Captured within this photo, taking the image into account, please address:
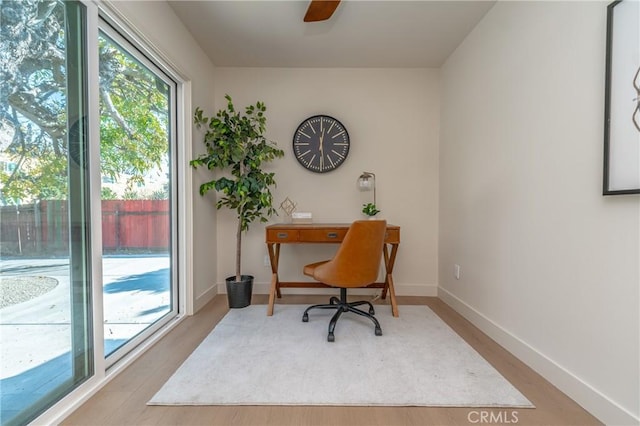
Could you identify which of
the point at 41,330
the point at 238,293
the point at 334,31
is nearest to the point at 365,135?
the point at 334,31

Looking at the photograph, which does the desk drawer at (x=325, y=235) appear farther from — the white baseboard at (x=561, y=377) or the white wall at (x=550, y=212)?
the white baseboard at (x=561, y=377)

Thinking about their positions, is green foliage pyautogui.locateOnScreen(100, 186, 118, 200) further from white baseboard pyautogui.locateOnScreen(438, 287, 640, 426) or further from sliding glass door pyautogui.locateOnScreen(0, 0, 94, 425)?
white baseboard pyautogui.locateOnScreen(438, 287, 640, 426)

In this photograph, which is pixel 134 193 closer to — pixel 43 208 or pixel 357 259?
pixel 43 208

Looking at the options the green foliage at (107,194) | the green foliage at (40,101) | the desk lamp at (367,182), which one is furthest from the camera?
the desk lamp at (367,182)

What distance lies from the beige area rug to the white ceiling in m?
2.43

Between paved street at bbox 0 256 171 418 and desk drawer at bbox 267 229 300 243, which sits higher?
desk drawer at bbox 267 229 300 243

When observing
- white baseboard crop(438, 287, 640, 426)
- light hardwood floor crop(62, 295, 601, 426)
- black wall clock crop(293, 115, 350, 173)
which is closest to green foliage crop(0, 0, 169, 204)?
light hardwood floor crop(62, 295, 601, 426)

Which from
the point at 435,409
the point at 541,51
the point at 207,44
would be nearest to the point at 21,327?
the point at 435,409

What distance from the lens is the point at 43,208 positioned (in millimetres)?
1227

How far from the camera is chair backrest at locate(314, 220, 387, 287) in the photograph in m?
2.04

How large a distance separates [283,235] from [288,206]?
25.6 inches

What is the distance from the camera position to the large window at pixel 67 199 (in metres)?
1.12

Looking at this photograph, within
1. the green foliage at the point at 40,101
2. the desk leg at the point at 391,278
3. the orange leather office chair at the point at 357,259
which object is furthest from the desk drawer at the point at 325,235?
the green foliage at the point at 40,101

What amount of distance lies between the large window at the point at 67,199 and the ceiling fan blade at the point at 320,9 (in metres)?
1.15
